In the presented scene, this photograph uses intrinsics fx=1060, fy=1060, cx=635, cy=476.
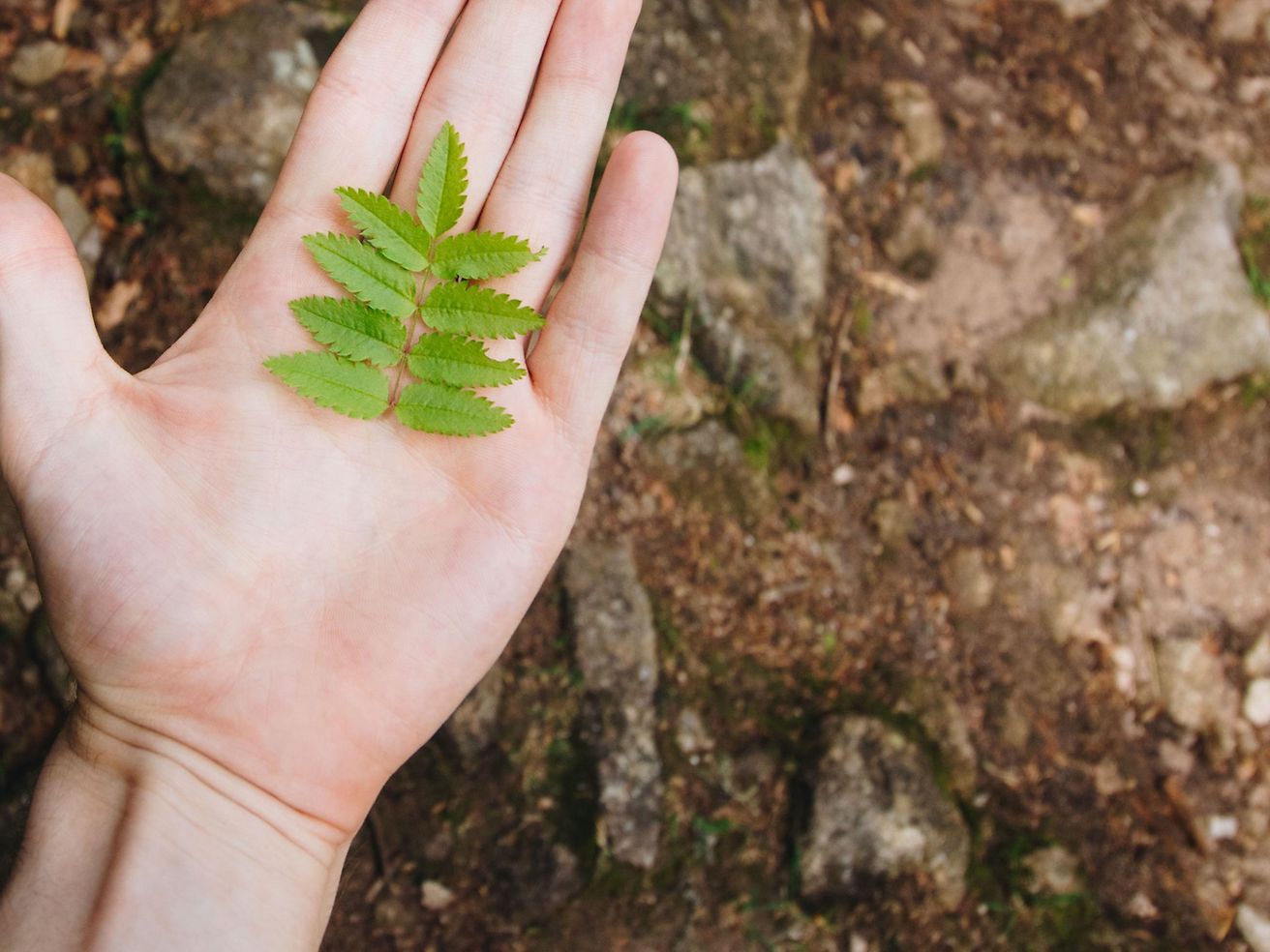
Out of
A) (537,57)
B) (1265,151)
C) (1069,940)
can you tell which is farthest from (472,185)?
(1265,151)

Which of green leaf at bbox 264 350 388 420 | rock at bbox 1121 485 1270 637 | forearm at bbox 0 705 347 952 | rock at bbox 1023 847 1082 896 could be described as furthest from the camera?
rock at bbox 1121 485 1270 637

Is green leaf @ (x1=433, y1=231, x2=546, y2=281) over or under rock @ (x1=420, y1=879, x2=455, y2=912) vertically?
over

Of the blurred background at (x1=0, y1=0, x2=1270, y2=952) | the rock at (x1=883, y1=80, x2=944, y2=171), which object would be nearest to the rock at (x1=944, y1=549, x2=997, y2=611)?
the blurred background at (x1=0, y1=0, x2=1270, y2=952)

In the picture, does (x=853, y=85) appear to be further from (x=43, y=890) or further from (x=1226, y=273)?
(x=43, y=890)

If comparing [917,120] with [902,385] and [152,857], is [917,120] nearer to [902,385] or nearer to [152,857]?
[902,385]

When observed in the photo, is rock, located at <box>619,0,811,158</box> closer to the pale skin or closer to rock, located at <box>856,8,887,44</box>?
rock, located at <box>856,8,887,44</box>

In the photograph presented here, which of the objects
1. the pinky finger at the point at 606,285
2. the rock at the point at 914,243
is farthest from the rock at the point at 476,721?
the rock at the point at 914,243
